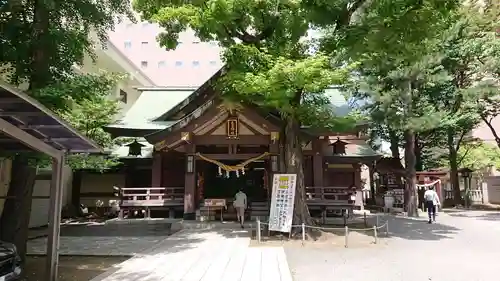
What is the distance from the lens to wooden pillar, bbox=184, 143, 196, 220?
16.3 m

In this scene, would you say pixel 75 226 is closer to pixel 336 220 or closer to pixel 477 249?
pixel 336 220

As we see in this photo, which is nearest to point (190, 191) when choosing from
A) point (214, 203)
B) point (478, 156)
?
point (214, 203)

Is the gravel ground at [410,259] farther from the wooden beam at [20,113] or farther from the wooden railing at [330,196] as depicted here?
the wooden beam at [20,113]

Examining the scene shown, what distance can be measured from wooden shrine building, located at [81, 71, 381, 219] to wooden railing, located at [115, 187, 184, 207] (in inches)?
1.8

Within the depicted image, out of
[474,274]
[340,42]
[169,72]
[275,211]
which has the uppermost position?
[169,72]

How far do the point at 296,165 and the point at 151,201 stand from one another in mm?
7838

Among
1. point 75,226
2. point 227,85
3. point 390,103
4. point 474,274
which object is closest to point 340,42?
point 227,85

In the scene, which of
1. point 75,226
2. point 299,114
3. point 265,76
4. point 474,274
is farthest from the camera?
point 75,226

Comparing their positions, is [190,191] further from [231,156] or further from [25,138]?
[25,138]

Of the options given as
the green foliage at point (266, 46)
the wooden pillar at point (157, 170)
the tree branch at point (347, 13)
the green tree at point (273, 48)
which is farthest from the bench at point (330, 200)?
the tree branch at point (347, 13)

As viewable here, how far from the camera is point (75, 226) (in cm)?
1633

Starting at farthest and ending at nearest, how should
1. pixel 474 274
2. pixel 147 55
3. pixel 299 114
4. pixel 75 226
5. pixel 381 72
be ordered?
pixel 147 55 < pixel 381 72 < pixel 75 226 < pixel 299 114 < pixel 474 274

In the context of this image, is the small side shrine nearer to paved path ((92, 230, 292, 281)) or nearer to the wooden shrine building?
the wooden shrine building

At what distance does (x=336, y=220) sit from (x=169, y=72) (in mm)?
43209
